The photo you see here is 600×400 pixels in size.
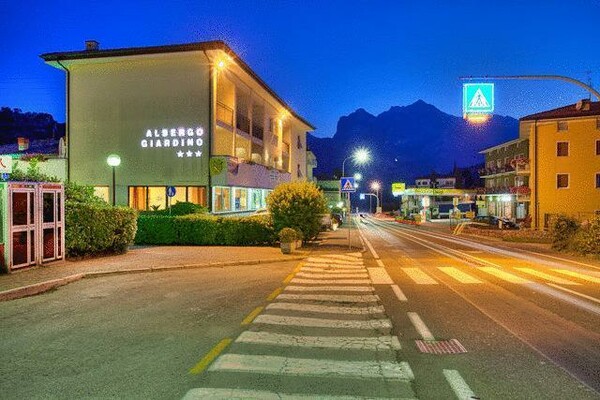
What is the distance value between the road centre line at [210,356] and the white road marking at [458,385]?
2786 millimetres

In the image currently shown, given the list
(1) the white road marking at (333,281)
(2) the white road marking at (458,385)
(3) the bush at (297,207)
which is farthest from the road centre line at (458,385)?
(3) the bush at (297,207)

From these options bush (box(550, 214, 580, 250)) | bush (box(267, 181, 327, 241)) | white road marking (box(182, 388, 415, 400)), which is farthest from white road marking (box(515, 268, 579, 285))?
white road marking (box(182, 388, 415, 400))

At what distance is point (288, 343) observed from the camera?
22.5ft

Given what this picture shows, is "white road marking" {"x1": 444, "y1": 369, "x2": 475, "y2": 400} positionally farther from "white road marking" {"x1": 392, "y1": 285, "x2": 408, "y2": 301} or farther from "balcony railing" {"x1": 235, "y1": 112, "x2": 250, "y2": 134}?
"balcony railing" {"x1": 235, "y1": 112, "x2": 250, "y2": 134}

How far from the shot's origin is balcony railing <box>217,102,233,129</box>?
29.8 metres

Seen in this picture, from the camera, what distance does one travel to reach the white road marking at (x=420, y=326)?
7.33m

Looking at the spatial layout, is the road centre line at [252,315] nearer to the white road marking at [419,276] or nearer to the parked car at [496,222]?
the white road marking at [419,276]

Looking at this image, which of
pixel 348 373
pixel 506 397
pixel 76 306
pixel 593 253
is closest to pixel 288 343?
pixel 348 373

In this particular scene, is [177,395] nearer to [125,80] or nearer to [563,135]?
[125,80]

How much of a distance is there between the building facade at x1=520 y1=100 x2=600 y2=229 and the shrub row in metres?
23.8

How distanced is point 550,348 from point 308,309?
4.20 m

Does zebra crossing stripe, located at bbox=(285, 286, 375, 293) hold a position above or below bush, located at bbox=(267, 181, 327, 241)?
below

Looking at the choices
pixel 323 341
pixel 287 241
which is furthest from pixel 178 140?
pixel 323 341

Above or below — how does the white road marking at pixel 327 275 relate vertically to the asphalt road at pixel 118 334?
below
